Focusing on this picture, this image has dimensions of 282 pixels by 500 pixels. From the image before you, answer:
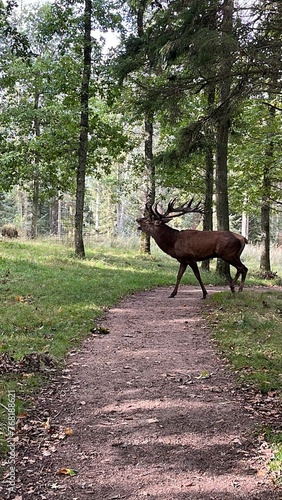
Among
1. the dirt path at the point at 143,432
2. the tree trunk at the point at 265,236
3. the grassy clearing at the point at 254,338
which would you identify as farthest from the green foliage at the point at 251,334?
the tree trunk at the point at 265,236

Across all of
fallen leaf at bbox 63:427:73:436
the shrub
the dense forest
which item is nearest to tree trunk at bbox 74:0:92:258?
the dense forest

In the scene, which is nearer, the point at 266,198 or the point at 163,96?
the point at 163,96

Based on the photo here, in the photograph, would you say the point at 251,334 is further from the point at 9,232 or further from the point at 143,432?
the point at 9,232

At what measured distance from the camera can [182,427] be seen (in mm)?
4840

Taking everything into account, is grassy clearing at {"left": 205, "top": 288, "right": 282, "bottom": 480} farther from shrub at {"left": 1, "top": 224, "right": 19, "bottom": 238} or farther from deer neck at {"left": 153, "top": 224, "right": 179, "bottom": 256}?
shrub at {"left": 1, "top": 224, "right": 19, "bottom": 238}

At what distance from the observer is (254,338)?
8.20 metres

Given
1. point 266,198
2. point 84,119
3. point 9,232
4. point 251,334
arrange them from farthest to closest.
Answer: point 9,232
point 266,198
point 84,119
point 251,334

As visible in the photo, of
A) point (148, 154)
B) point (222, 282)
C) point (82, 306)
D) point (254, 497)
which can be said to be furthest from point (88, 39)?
point (254, 497)

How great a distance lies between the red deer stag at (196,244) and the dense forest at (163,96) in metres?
1.91

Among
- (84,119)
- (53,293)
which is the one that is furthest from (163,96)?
(84,119)

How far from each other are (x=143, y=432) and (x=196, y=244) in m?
8.03

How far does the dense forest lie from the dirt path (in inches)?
229

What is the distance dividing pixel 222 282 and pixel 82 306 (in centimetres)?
644

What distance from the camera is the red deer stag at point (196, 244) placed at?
39.5ft
